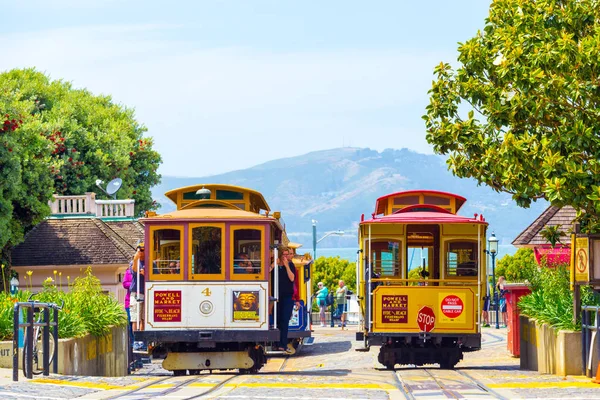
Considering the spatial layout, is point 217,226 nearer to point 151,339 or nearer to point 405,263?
point 151,339

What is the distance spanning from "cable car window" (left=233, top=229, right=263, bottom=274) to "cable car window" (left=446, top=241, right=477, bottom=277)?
414cm

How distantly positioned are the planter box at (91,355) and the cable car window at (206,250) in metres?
2.24

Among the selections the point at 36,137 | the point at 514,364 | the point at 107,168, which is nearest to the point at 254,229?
the point at 514,364

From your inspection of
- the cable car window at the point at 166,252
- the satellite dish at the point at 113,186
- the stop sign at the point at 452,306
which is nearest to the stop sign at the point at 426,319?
the stop sign at the point at 452,306

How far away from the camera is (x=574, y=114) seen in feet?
68.8

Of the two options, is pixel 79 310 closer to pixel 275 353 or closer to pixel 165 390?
pixel 165 390

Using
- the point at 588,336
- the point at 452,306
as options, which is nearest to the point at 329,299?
the point at 452,306

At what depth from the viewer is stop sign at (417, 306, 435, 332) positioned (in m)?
21.9

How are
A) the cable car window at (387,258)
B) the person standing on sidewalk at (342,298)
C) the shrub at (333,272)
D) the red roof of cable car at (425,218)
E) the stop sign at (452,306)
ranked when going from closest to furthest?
1. the red roof of cable car at (425,218)
2. the stop sign at (452,306)
3. the cable car window at (387,258)
4. the person standing on sidewalk at (342,298)
5. the shrub at (333,272)

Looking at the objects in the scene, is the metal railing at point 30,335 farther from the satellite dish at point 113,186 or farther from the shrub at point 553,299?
the satellite dish at point 113,186

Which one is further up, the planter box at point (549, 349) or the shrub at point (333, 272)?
the shrub at point (333, 272)

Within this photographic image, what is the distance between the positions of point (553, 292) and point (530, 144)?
2649 mm

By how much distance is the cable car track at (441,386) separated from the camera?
14967 millimetres

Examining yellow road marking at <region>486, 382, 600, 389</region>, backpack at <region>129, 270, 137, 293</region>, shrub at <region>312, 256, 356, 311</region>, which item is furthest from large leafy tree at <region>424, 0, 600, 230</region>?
shrub at <region>312, 256, 356, 311</region>
